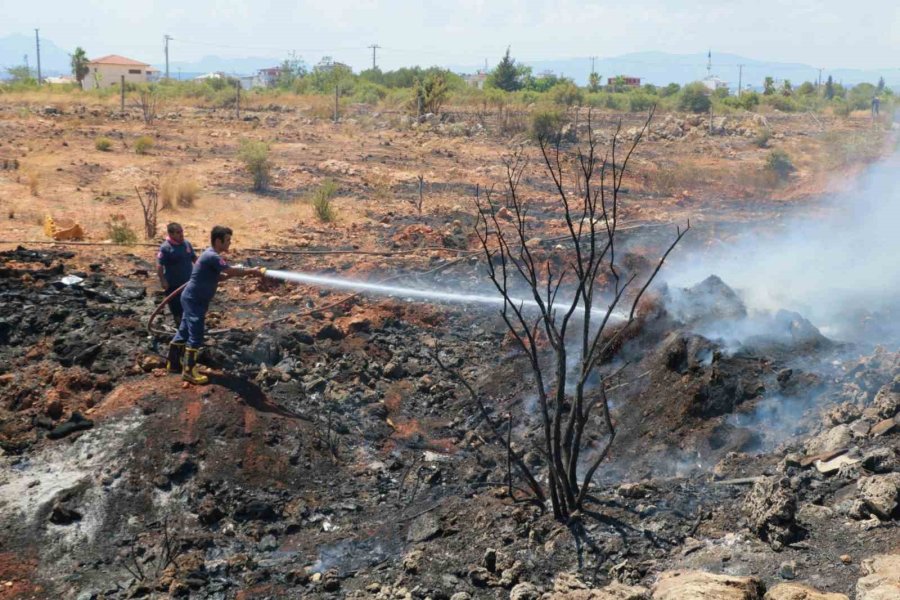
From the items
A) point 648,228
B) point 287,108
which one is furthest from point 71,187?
point 287,108

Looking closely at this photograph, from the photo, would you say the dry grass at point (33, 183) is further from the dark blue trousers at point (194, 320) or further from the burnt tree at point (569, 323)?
the dark blue trousers at point (194, 320)

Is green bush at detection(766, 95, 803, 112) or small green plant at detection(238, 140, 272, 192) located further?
green bush at detection(766, 95, 803, 112)

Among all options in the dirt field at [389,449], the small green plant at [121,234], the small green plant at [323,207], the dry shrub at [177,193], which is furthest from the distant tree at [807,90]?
the small green plant at [121,234]

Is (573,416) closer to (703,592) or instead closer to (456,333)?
(703,592)

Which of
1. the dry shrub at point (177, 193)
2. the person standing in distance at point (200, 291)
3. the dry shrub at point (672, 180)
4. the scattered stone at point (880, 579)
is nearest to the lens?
the scattered stone at point (880, 579)

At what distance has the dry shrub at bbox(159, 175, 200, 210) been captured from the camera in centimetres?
1616

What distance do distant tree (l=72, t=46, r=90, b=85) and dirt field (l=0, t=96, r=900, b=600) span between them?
38.4 m

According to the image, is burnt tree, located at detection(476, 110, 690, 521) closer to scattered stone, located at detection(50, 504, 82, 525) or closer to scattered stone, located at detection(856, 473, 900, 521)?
scattered stone, located at detection(856, 473, 900, 521)

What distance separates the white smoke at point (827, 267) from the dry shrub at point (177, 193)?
359 inches

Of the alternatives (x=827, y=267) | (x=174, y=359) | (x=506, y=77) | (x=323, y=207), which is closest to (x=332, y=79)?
(x=506, y=77)

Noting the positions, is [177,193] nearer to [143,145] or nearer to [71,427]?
[143,145]

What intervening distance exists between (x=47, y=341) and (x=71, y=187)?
32.1 ft

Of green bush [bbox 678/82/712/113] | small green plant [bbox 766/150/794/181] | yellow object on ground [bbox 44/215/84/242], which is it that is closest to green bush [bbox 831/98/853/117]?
green bush [bbox 678/82/712/113]

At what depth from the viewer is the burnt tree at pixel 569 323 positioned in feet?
17.7
